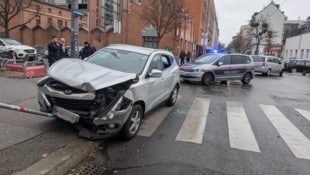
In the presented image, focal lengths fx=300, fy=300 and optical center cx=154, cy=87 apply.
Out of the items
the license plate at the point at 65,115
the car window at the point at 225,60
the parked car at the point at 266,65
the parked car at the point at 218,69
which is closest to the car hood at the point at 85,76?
the license plate at the point at 65,115

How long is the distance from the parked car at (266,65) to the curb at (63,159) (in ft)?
73.1

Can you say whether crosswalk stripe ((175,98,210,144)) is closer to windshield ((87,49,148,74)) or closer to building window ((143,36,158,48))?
windshield ((87,49,148,74))

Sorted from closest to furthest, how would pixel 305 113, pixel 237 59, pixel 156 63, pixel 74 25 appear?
1. pixel 156 63
2. pixel 305 113
3. pixel 74 25
4. pixel 237 59

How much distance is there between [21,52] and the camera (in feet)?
71.9

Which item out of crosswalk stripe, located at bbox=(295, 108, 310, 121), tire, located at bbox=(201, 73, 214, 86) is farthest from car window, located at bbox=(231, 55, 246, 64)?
crosswalk stripe, located at bbox=(295, 108, 310, 121)

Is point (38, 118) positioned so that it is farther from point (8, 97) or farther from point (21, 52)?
point (21, 52)

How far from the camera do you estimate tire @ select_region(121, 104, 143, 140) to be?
5.55 metres

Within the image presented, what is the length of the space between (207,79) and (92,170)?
452 inches

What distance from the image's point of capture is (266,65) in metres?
25.4

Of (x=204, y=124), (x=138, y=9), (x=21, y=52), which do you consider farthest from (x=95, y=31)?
(x=204, y=124)

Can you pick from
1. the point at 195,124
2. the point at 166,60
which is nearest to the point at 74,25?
the point at 166,60

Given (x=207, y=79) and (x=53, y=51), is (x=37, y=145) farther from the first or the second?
(x=207, y=79)

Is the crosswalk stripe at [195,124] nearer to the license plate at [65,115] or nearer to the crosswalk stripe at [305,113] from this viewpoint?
the license plate at [65,115]

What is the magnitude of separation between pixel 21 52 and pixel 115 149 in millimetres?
19293
